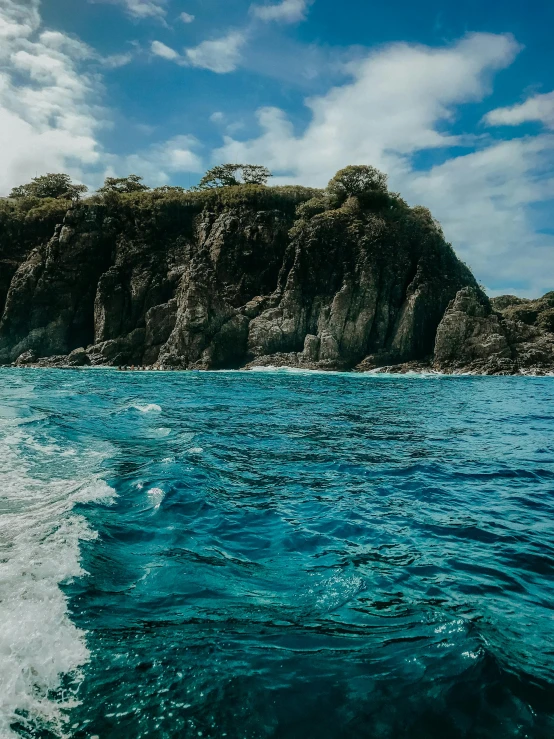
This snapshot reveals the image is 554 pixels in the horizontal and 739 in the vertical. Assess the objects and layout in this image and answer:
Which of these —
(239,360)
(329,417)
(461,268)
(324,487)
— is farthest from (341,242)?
(324,487)

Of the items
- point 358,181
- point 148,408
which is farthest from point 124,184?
point 148,408

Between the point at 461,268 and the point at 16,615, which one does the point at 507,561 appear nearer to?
the point at 16,615

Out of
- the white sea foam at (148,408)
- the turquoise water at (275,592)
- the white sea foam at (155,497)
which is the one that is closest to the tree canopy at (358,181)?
the white sea foam at (148,408)

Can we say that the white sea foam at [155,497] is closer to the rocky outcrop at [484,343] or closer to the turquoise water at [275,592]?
the turquoise water at [275,592]

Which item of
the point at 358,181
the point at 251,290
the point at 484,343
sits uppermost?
the point at 358,181

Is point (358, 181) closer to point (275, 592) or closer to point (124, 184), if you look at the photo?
point (124, 184)

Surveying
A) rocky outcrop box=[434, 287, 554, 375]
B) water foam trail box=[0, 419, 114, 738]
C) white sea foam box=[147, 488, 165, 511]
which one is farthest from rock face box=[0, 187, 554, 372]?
water foam trail box=[0, 419, 114, 738]

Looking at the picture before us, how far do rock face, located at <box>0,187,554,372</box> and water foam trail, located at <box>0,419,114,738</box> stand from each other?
49.6m

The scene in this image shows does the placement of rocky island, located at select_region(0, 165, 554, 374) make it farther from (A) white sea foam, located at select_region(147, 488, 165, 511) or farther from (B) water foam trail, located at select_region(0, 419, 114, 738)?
(B) water foam trail, located at select_region(0, 419, 114, 738)

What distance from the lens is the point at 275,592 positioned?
648cm

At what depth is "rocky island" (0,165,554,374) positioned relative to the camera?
60625 mm

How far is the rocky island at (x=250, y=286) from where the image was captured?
6062cm

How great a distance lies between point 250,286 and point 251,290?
627 millimetres

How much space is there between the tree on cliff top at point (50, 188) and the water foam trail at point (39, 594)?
8838 centimetres
